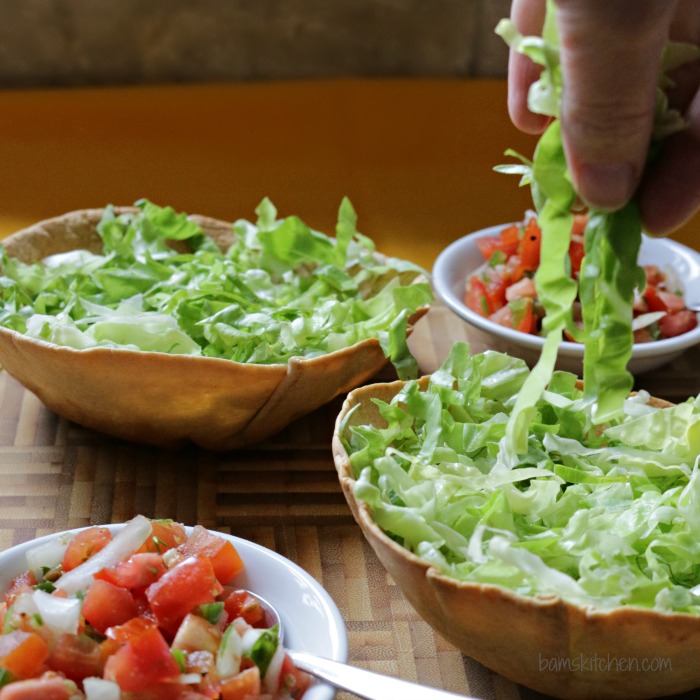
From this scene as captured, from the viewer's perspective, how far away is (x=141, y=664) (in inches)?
49.8

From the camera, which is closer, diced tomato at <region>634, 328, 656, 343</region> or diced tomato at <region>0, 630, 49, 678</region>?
diced tomato at <region>0, 630, 49, 678</region>

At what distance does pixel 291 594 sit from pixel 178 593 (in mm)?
188

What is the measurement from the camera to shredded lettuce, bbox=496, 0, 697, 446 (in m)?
1.30

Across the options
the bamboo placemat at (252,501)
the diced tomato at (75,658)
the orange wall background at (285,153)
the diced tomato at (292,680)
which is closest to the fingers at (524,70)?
the bamboo placemat at (252,501)

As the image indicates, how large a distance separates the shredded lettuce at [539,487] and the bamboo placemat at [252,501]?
214 millimetres

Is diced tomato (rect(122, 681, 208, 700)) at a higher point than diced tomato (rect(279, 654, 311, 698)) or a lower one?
higher

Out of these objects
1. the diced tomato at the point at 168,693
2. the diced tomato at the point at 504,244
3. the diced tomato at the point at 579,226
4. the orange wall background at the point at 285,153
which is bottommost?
the orange wall background at the point at 285,153

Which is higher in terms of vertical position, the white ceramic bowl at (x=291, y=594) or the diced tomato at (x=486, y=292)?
the white ceramic bowl at (x=291, y=594)

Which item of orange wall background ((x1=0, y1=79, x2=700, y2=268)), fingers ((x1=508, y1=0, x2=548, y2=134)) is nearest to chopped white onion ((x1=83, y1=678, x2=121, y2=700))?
fingers ((x1=508, y1=0, x2=548, y2=134))

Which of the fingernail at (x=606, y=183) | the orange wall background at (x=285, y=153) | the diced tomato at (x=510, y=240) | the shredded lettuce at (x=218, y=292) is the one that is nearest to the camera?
the fingernail at (x=606, y=183)

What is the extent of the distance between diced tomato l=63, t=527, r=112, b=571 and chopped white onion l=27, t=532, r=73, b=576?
0.01m

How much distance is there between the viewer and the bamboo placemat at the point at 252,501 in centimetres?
159

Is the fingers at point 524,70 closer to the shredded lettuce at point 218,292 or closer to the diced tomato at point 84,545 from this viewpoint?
the shredded lettuce at point 218,292

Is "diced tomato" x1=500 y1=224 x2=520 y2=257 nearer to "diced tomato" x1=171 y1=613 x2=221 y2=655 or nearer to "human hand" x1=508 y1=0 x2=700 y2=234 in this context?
"human hand" x1=508 y1=0 x2=700 y2=234
